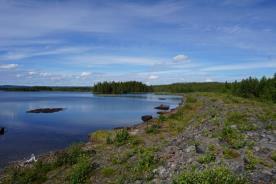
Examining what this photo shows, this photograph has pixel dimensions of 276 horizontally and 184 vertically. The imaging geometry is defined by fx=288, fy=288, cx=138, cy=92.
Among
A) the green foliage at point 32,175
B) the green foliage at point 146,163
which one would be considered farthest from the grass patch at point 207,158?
the green foliage at point 32,175

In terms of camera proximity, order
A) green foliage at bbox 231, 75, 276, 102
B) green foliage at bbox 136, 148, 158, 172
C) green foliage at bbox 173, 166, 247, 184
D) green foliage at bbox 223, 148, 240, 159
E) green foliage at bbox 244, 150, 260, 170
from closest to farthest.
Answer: green foliage at bbox 173, 166, 247, 184 < green foliage at bbox 244, 150, 260, 170 < green foliage at bbox 223, 148, 240, 159 < green foliage at bbox 136, 148, 158, 172 < green foliage at bbox 231, 75, 276, 102

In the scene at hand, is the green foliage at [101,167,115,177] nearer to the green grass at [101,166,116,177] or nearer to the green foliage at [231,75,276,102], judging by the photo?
the green grass at [101,166,116,177]

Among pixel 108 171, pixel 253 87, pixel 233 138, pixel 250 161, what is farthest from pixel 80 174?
pixel 253 87

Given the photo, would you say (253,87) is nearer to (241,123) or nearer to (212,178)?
(241,123)

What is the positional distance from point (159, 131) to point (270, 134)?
45.3ft

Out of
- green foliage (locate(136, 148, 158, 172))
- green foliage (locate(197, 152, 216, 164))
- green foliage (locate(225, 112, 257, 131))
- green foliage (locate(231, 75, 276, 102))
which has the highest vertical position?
green foliage (locate(231, 75, 276, 102))

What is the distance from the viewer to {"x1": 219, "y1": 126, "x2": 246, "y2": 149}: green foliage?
51.6 feet

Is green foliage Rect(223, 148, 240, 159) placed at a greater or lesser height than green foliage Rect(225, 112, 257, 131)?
lesser

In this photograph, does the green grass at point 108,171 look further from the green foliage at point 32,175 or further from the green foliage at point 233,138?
the green foliage at point 233,138

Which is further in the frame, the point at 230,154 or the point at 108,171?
the point at 108,171

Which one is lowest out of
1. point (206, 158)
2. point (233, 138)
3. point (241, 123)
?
point (206, 158)

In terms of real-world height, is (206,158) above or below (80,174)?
above

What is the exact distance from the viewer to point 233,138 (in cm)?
1747

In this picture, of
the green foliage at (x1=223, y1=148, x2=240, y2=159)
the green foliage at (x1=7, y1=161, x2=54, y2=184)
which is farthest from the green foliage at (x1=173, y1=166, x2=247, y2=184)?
the green foliage at (x1=7, y1=161, x2=54, y2=184)
